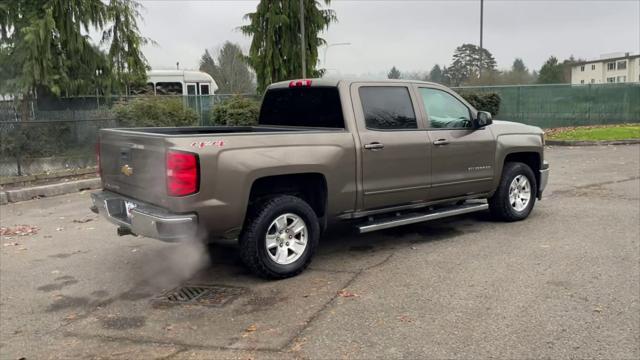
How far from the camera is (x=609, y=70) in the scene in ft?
292

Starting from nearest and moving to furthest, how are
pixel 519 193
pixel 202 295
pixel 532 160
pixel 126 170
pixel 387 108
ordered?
pixel 202 295, pixel 126 170, pixel 387 108, pixel 519 193, pixel 532 160

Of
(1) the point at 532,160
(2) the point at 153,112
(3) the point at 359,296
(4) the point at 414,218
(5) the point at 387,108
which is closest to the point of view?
(3) the point at 359,296

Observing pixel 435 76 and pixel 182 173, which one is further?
pixel 435 76

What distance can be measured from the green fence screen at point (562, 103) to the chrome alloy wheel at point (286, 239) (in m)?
18.6

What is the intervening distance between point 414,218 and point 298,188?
142cm

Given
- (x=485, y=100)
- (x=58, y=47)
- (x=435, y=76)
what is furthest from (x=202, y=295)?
(x=435, y=76)

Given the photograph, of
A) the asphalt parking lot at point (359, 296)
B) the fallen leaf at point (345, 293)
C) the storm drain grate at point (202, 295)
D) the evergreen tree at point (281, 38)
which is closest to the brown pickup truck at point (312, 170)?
the storm drain grate at point (202, 295)

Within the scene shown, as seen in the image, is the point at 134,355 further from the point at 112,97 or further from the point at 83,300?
the point at 112,97

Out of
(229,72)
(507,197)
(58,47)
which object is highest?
(229,72)

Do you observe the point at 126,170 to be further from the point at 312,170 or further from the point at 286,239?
the point at 312,170

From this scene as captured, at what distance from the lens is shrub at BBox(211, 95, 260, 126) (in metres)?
16.0

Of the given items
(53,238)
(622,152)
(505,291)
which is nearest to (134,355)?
(505,291)

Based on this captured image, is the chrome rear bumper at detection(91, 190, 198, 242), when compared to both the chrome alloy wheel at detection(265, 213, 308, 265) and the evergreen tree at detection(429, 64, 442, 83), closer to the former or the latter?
the chrome alloy wheel at detection(265, 213, 308, 265)

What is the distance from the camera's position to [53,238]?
7.16 meters
